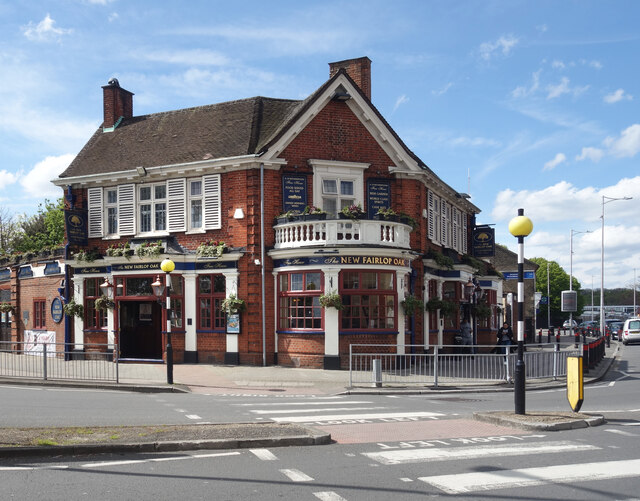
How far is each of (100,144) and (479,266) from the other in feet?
59.7

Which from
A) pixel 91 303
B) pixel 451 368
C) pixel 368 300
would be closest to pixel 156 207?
pixel 91 303

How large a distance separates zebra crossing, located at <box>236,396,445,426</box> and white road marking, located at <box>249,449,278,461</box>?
106 inches

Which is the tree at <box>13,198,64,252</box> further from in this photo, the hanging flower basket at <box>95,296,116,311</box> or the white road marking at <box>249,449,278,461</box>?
the white road marking at <box>249,449,278,461</box>

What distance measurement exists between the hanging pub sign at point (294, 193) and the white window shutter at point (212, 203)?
8.02 feet

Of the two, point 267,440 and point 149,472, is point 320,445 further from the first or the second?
point 149,472

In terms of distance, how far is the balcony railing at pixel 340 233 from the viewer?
21688mm

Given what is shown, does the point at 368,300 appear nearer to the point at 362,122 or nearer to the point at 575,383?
the point at 362,122

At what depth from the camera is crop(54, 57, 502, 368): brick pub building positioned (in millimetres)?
22078

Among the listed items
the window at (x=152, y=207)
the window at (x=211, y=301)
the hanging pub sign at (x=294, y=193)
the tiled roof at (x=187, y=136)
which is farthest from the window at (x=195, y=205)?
the hanging pub sign at (x=294, y=193)

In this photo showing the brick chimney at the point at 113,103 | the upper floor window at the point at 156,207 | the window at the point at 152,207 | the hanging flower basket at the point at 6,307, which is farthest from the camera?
the hanging flower basket at the point at 6,307

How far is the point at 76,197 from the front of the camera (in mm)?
26266

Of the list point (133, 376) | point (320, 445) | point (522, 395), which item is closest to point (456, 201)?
point (133, 376)

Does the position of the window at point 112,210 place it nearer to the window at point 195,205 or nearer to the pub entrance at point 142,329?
the pub entrance at point 142,329

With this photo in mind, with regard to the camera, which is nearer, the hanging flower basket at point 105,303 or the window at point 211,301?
the window at point 211,301
